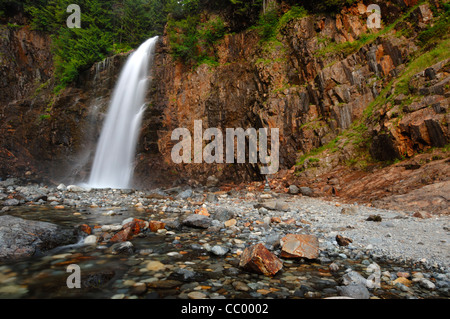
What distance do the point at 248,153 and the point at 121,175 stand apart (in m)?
10.4

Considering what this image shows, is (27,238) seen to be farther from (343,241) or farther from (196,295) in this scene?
(343,241)

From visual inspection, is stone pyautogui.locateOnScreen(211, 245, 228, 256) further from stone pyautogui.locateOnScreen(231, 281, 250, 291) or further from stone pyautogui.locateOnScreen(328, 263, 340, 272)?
stone pyautogui.locateOnScreen(328, 263, 340, 272)

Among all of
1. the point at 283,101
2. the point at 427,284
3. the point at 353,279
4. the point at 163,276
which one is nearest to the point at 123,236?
the point at 163,276

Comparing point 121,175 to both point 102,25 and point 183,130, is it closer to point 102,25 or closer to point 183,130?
point 183,130

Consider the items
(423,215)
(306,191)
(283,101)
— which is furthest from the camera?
(283,101)

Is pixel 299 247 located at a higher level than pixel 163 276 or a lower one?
higher

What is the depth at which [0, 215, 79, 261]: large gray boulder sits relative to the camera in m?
3.68

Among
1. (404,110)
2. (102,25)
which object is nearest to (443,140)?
(404,110)

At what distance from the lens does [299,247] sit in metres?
3.66

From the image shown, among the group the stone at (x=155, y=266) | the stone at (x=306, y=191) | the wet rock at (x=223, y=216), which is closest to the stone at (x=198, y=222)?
the wet rock at (x=223, y=216)

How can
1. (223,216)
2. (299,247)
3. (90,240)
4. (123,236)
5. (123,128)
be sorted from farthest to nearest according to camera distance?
1. (123,128)
2. (223,216)
3. (123,236)
4. (90,240)
5. (299,247)

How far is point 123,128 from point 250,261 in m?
19.0
